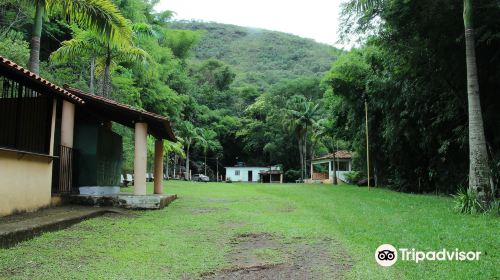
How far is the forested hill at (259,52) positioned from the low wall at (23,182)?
7006 centimetres

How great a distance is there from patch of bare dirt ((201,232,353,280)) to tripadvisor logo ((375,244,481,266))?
0.44 m

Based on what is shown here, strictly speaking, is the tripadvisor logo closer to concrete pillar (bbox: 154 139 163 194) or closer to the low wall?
the low wall

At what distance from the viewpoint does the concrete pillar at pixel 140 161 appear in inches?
486

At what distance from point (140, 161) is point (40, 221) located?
14.8 feet

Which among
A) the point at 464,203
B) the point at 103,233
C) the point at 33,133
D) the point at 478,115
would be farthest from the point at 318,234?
the point at 33,133

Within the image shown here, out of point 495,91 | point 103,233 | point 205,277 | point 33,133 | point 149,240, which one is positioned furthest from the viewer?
point 495,91

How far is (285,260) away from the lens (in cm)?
597

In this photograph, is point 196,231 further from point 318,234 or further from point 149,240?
point 318,234

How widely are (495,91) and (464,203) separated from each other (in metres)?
5.34

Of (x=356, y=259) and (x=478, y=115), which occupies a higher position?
(x=478, y=115)

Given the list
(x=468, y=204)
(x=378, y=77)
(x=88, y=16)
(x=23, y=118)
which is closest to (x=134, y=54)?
(x=88, y=16)

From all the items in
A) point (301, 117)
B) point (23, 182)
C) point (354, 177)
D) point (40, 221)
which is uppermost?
point (301, 117)

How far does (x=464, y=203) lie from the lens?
429 inches

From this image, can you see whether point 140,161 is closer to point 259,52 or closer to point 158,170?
point 158,170
